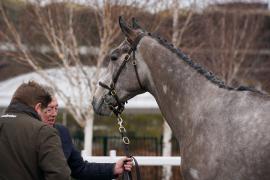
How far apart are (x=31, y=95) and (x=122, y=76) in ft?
4.63

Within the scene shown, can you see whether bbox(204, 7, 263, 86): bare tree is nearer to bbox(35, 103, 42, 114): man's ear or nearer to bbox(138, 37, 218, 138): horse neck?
bbox(138, 37, 218, 138): horse neck

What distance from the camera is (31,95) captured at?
453 cm

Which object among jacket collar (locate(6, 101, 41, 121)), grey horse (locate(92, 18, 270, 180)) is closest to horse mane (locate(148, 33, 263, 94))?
grey horse (locate(92, 18, 270, 180))

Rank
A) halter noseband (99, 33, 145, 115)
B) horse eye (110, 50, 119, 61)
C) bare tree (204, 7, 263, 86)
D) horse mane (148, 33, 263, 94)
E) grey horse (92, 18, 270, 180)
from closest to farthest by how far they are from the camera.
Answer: grey horse (92, 18, 270, 180) → horse mane (148, 33, 263, 94) → halter noseband (99, 33, 145, 115) → horse eye (110, 50, 119, 61) → bare tree (204, 7, 263, 86)

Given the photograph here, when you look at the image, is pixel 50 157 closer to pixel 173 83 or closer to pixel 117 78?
pixel 173 83

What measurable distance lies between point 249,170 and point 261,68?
1350 cm

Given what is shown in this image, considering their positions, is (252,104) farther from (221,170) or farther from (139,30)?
(139,30)

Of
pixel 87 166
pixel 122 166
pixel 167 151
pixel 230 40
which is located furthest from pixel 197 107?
pixel 230 40

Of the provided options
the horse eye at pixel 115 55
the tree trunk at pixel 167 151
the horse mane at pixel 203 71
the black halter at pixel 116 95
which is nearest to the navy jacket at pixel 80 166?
the black halter at pixel 116 95

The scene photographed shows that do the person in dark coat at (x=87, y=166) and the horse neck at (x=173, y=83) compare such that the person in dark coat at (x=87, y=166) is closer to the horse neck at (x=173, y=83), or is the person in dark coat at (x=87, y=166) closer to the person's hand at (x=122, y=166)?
the person's hand at (x=122, y=166)

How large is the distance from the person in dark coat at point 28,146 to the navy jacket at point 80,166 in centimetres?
136

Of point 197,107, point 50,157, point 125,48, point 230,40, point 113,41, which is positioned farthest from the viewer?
point 230,40

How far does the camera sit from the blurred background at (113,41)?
13.8m

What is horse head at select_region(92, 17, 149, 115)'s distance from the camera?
224 inches
